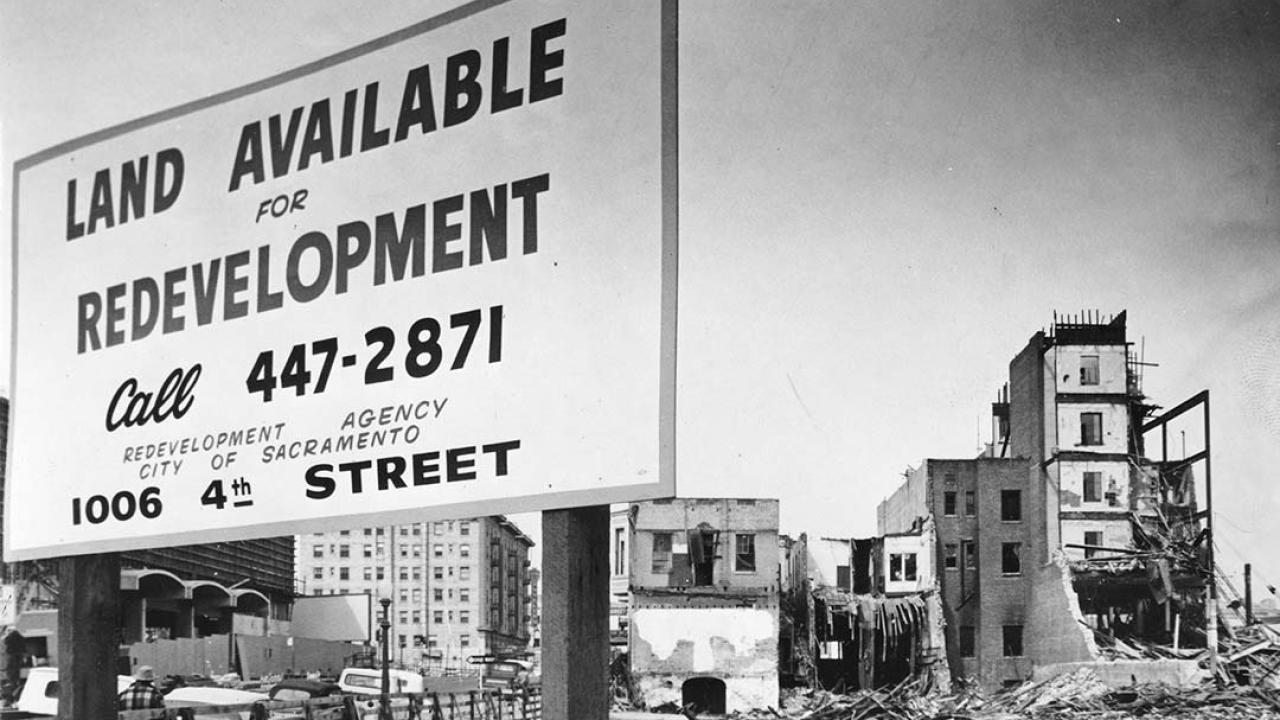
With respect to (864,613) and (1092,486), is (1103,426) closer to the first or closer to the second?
(1092,486)

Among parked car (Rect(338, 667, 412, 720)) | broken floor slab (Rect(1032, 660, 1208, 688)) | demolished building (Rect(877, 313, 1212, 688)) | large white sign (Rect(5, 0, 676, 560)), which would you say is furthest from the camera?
demolished building (Rect(877, 313, 1212, 688))

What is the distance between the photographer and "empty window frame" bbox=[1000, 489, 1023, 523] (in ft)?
96.2

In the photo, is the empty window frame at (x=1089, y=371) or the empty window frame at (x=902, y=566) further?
the empty window frame at (x=902, y=566)

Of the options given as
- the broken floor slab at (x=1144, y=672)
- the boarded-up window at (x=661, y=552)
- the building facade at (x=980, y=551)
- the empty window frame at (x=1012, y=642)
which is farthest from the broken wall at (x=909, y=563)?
the boarded-up window at (x=661, y=552)

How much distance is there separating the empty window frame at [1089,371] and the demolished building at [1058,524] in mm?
47

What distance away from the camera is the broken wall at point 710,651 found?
23.4m

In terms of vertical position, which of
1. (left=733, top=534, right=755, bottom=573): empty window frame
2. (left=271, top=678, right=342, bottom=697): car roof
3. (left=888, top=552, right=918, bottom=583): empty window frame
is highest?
(left=733, top=534, right=755, bottom=573): empty window frame

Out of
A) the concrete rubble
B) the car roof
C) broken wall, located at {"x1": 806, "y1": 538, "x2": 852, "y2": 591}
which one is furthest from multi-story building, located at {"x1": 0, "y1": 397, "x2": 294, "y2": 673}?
broken wall, located at {"x1": 806, "y1": 538, "x2": 852, "y2": 591}

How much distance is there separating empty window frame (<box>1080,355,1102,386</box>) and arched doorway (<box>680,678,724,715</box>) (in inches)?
374

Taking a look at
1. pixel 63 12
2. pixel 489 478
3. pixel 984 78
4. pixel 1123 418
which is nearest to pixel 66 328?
pixel 489 478

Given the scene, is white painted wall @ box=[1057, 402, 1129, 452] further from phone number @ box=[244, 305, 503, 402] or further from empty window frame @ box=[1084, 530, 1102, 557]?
phone number @ box=[244, 305, 503, 402]

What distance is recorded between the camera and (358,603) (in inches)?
975

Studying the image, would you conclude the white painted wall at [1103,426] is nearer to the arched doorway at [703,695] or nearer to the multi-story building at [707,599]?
the multi-story building at [707,599]

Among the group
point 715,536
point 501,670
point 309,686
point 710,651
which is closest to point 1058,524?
point 715,536
